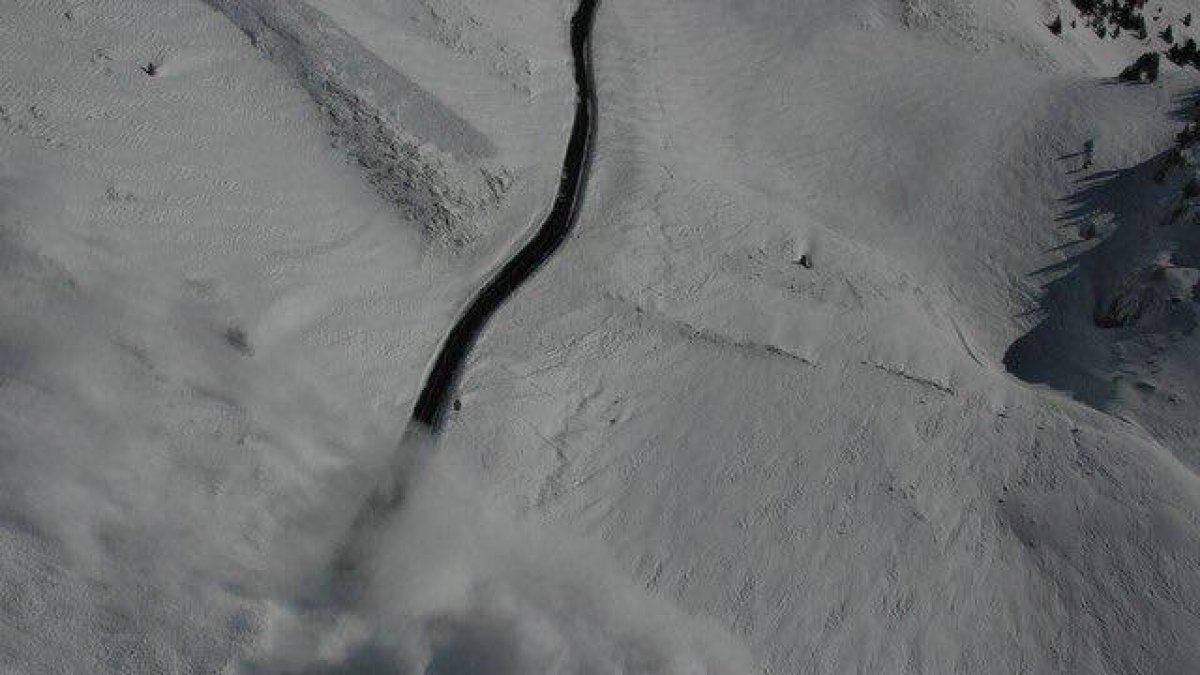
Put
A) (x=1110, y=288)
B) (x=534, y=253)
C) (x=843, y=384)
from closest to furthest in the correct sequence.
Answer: (x=843, y=384) < (x=534, y=253) < (x=1110, y=288)

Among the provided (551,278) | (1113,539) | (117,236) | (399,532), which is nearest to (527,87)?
(551,278)

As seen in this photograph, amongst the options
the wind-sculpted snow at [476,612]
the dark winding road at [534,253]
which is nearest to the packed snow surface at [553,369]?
the wind-sculpted snow at [476,612]

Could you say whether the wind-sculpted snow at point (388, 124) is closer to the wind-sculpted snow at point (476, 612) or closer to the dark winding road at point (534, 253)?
the dark winding road at point (534, 253)

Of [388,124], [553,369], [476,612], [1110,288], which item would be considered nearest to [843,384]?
[553,369]

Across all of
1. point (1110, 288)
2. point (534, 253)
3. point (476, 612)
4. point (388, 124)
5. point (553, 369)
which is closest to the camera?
point (476, 612)

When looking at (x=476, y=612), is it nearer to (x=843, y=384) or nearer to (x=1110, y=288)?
(x=843, y=384)

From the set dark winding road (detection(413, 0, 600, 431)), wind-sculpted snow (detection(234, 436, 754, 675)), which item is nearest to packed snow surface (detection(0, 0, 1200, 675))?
wind-sculpted snow (detection(234, 436, 754, 675))
